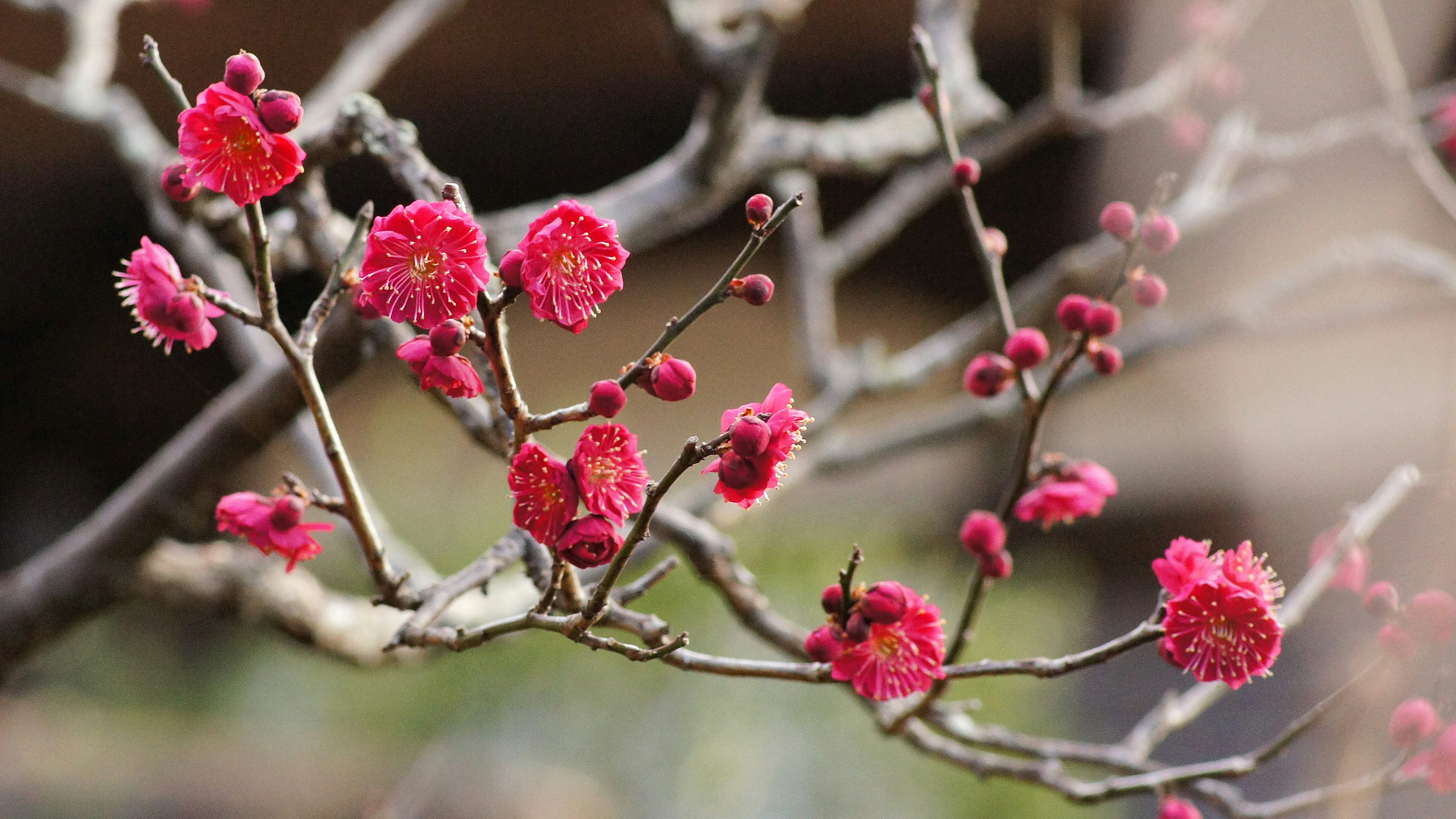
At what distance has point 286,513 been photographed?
1.20 ft

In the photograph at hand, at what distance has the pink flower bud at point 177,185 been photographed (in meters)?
0.36

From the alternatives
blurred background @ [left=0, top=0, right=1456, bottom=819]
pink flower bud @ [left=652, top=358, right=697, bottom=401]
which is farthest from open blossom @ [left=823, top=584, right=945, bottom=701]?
blurred background @ [left=0, top=0, right=1456, bottom=819]

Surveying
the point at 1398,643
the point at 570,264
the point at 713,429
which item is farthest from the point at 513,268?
the point at 713,429

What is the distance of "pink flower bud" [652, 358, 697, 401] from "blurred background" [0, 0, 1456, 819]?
923 millimetres

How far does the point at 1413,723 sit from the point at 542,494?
0.46 meters

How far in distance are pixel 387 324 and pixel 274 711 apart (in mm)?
2250

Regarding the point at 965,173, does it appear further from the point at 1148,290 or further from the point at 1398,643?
the point at 1398,643

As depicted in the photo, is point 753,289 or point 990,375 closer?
point 753,289

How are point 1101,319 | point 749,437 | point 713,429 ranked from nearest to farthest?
1. point 749,437
2. point 1101,319
3. point 713,429

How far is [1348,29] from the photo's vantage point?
152 centimetres

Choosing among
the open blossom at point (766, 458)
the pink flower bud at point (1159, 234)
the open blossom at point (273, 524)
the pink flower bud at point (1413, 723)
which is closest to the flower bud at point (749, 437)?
the open blossom at point (766, 458)

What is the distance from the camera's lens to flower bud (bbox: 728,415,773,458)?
12.1 inches

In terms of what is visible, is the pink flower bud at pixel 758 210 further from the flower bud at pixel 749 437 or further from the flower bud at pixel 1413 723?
the flower bud at pixel 1413 723

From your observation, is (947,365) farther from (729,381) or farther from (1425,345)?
(1425,345)
